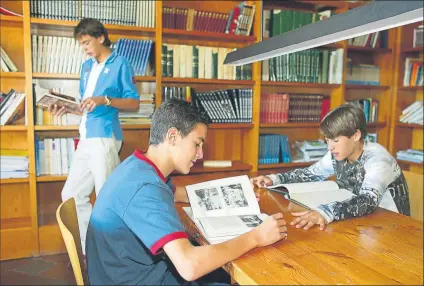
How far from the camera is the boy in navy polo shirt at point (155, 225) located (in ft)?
3.32

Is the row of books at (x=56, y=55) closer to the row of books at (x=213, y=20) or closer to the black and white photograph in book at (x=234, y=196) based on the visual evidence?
the row of books at (x=213, y=20)

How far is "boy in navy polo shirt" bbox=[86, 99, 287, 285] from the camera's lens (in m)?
1.01

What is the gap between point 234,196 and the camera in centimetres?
151

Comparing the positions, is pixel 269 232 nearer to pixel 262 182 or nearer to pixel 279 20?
pixel 262 182

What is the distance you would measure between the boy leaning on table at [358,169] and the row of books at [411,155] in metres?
1.94

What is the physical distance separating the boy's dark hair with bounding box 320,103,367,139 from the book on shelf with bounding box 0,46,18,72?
2136 mm

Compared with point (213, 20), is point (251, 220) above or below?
below

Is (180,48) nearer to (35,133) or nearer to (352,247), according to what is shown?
(35,133)

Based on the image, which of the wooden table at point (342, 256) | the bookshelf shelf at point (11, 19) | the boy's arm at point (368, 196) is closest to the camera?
the wooden table at point (342, 256)

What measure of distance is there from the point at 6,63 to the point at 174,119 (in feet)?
6.38

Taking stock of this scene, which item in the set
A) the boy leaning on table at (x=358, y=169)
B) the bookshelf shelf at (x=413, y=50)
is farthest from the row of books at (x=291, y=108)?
the boy leaning on table at (x=358, y=169)

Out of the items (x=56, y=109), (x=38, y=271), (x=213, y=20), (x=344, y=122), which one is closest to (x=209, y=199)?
(x=344, y=122)

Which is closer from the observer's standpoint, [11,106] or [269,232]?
[269,232]

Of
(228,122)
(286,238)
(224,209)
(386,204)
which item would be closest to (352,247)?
(286,238)
